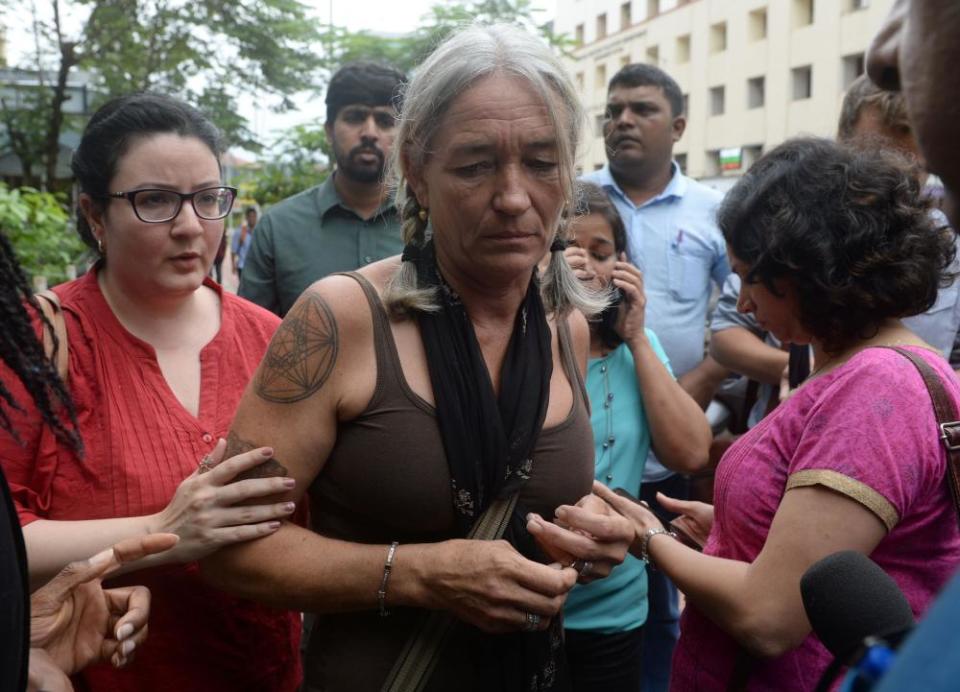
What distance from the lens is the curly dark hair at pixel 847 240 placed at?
1989mm

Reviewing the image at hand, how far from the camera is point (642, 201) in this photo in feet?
15.5

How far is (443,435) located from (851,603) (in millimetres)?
987

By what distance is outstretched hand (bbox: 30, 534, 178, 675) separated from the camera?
168 centimetres

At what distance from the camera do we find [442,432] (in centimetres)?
193

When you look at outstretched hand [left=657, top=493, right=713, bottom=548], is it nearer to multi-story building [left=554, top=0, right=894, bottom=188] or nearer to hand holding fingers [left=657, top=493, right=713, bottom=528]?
hand holding fingers [left=657, top=493, right=713, bottom=528]

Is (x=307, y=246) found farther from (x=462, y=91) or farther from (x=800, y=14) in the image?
(x=800, y=14)

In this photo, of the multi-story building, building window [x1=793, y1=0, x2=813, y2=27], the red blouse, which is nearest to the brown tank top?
the red blouse

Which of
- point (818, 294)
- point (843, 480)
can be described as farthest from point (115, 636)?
point (818, 294)

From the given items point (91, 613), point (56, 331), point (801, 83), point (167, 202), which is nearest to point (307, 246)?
point (167, 202)

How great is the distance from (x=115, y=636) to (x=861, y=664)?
1494 mm

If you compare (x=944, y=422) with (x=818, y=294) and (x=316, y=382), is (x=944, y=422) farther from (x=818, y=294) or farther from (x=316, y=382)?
(x=316, y=382)

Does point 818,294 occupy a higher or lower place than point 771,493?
higher

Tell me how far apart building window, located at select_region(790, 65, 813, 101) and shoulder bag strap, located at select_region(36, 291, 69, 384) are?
34.0 metres

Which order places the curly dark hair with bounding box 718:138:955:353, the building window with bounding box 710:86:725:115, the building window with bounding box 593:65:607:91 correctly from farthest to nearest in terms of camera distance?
the building window with bounding box 593:65:607:91 → the building window with bounding box 710:86:725:115 → the curly dark hair with bounding box 718:138:955:353
